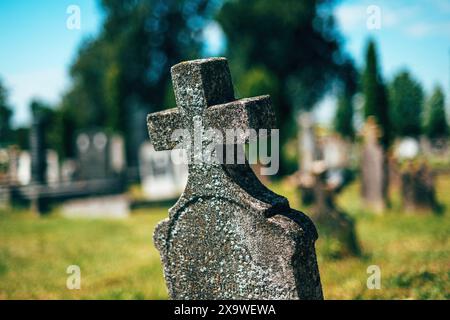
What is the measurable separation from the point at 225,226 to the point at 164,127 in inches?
38.9

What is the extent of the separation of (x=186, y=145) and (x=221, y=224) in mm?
699

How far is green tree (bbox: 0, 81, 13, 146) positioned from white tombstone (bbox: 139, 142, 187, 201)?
2078 cm

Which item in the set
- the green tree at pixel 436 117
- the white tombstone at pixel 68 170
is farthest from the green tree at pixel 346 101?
the white tombstone at pixel 68 170

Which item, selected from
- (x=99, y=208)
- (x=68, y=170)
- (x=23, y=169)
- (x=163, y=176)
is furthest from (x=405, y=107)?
(x=23, y=169)

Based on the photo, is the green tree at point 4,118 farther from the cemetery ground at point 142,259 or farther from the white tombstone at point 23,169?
the cemetery ground at point 142,259

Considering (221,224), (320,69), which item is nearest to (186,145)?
(221,224)

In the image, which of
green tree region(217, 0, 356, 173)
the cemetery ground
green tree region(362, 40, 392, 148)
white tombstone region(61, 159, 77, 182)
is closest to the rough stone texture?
the cemetery ground

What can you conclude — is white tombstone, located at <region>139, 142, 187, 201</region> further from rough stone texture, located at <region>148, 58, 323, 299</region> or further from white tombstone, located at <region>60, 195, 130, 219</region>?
rough stone texture, located at <region>148, 58, 323, 299</region>

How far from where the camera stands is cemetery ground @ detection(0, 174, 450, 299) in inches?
218

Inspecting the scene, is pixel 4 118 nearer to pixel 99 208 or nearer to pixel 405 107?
pixel 99 208

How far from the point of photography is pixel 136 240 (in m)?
10.3

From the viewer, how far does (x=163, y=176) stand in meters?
21.2
